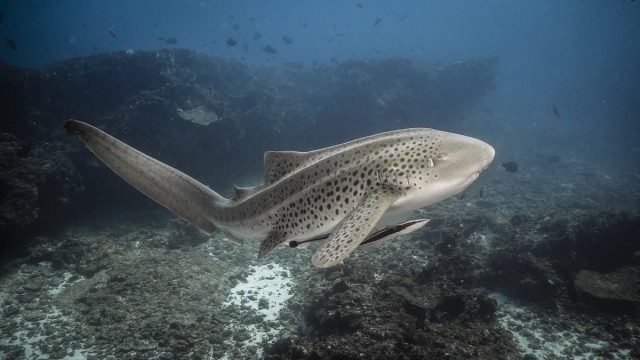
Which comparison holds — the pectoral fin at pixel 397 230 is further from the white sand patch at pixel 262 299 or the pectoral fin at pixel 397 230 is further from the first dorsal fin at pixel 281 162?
the white sand patch at pixel 262 299

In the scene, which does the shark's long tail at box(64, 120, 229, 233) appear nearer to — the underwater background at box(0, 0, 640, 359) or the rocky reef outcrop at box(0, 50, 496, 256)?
the underwater background at box(0, 0, 640, 359)

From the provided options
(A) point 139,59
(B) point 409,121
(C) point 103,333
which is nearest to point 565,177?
(B) point 409,121

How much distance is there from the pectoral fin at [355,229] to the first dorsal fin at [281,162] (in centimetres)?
104

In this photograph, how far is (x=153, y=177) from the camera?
130 inches

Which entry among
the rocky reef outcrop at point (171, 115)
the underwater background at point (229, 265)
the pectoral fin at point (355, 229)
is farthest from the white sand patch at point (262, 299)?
the rocky reef outcrop at point (171, 115)

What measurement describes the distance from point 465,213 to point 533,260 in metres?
5.69

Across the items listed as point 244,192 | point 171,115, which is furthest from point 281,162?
point 171,115

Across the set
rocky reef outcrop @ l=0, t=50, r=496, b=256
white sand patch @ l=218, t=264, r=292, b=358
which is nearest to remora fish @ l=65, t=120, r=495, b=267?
white sand patch @ l=218, t=264, r=292, b=358

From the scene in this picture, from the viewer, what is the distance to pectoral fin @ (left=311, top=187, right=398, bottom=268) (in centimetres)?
245

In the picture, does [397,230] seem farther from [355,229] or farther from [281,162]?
[281,162]

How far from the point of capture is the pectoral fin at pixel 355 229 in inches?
96.3

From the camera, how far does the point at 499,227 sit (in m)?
13.0

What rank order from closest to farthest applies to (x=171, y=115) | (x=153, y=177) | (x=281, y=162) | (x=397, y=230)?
(x=397, y=230) → (x=153, y=177) → (x=281, y=162) → (x=171, y=115)

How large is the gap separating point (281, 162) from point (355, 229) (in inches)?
59.8
